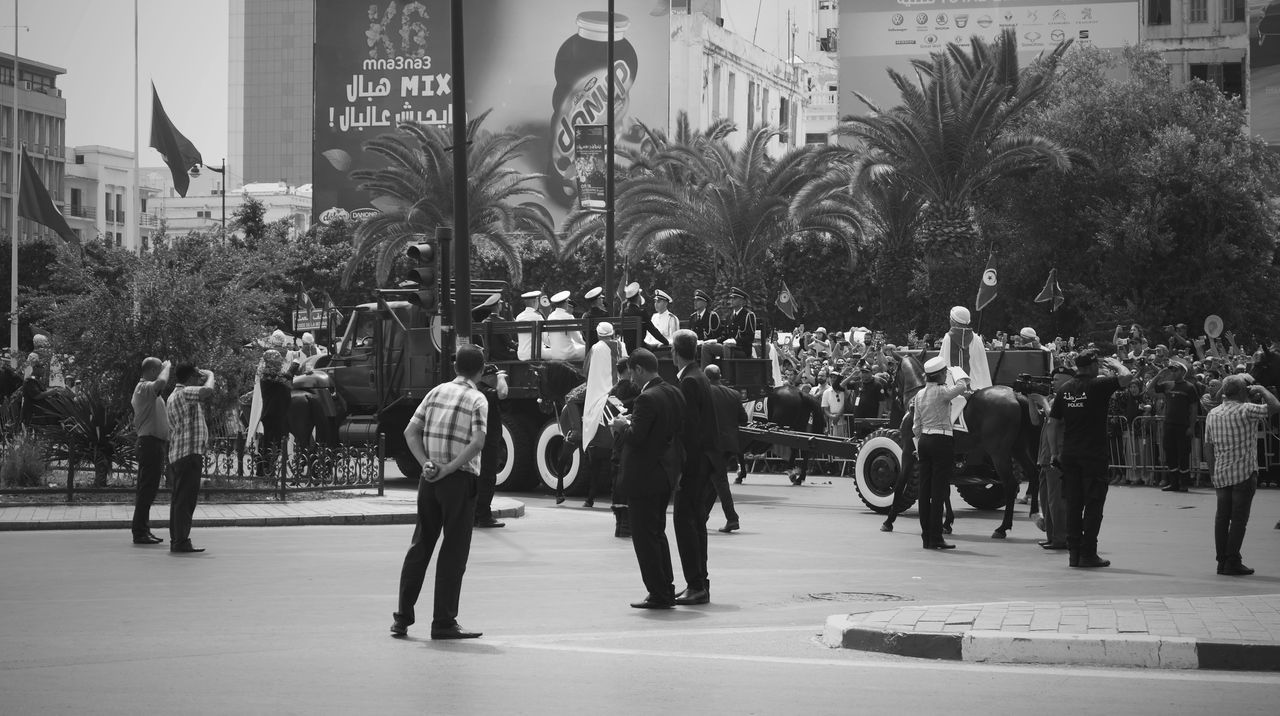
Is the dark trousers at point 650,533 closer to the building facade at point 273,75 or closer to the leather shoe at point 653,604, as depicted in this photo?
the leather shoe at point 653,604

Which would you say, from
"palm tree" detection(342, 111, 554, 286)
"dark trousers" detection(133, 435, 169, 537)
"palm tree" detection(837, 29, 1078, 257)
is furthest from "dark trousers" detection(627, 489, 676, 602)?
"palm tree" detection(342, 111, 554, 286)

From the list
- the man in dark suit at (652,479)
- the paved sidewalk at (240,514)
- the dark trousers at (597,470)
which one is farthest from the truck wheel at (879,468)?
the man in dark suit at (652,479)

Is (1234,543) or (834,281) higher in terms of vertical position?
(834,281)

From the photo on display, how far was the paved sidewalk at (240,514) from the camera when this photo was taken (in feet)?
53.7

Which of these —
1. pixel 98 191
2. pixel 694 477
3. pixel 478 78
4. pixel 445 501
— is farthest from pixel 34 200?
pixel 98 191

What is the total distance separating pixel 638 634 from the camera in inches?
376

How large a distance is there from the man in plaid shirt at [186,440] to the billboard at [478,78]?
75956 mm

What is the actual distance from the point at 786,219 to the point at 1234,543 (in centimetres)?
3427

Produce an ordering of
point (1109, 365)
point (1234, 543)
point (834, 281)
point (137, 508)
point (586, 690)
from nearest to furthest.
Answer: point (586, 690), point (1234, 543), point (137, 508), point (1109, 365), point (834, 281)

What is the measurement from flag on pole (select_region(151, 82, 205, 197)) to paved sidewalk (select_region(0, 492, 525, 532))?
21.9m

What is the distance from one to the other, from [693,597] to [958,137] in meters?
32.1

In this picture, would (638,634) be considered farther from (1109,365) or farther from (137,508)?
(1109,365)

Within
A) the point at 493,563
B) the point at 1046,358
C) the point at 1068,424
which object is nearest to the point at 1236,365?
the point at 1046,358

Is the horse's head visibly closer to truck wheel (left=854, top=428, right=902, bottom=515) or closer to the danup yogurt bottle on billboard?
truck wheel (left=854, top=428, right=902, bottom=515)
